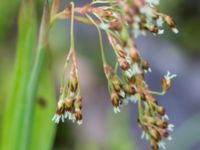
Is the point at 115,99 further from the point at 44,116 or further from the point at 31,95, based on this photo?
the point at 44,116

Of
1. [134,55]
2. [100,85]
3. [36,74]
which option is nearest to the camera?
[134,55]

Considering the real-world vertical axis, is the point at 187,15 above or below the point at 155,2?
above

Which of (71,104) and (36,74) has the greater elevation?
(36,74)

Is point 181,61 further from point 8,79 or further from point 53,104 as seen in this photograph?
point 53,104

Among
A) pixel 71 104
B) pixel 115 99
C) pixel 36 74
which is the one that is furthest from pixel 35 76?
pixel 115 99

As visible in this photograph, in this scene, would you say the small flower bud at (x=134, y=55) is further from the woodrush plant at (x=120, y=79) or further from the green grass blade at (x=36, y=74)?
the green grass blade at (x=36, y=74)

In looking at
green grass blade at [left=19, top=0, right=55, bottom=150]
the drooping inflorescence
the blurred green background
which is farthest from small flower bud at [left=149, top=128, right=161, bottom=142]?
the blurred green background

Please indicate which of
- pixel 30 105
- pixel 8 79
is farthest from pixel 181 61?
pixel 30 105

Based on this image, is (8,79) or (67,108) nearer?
(67,108)
